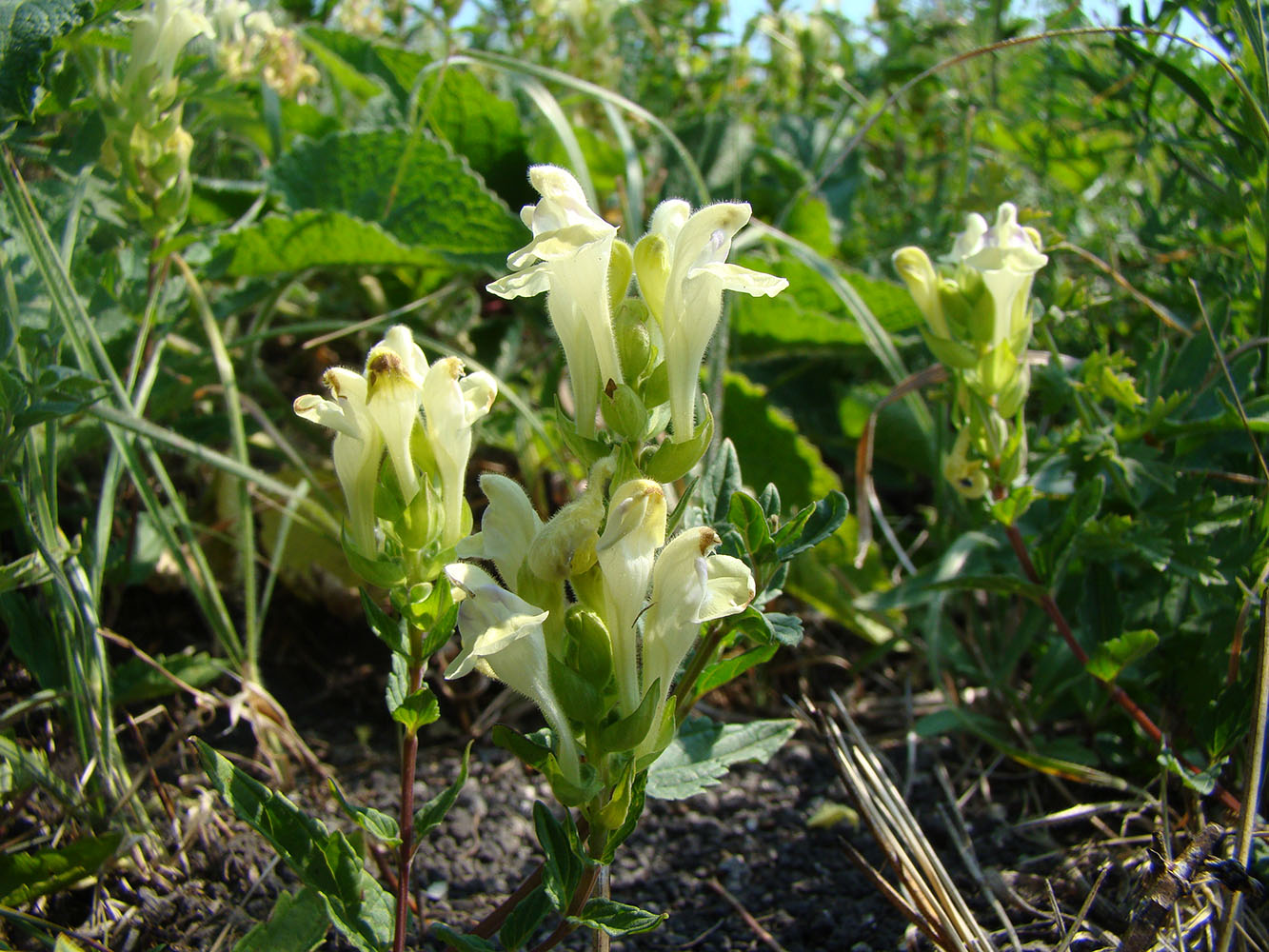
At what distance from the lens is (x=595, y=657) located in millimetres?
747

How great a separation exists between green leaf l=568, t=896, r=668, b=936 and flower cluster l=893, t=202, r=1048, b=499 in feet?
2.44

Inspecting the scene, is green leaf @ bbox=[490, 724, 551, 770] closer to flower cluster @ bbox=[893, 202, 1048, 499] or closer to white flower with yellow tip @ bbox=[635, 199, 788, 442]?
white flower with yellow tip @ bbox=[635, 199, 788, 442]

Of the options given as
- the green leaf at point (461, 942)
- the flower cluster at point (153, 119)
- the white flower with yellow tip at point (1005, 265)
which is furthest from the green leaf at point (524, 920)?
the flower cluster at point (153, 119)

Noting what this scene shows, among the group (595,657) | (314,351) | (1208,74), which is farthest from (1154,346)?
(314,351)

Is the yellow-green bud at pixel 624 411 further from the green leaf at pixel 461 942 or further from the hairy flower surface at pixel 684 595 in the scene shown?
the green leaf at pixel 461 942

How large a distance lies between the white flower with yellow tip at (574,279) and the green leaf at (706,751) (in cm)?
35

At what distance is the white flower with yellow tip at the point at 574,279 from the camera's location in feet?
2.57

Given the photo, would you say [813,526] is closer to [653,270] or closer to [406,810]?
Answer: [653,270]

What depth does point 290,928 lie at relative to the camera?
3.14 ft

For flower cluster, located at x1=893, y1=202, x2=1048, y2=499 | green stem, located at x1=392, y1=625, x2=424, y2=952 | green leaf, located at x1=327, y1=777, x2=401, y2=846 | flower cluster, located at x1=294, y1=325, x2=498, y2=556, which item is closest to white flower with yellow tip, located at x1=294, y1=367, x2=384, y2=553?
flower cluster, located at x1=294, y1=325, x2=498, y2=556

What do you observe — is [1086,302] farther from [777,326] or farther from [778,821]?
[778,821]

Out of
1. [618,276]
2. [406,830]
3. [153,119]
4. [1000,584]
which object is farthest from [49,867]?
[1000,584]

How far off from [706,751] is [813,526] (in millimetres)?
255

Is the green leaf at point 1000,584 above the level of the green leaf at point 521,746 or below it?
above
